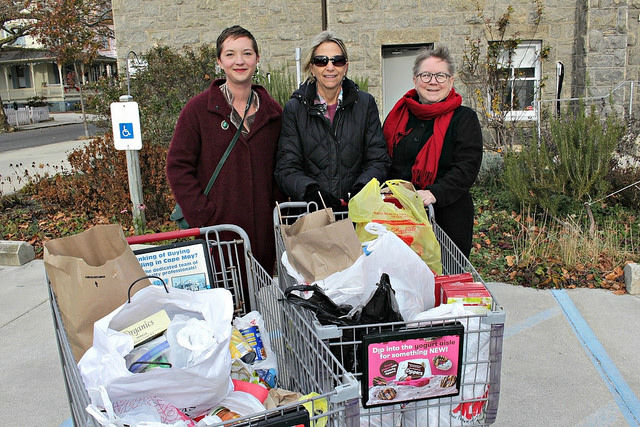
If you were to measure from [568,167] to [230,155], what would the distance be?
4.27 meters

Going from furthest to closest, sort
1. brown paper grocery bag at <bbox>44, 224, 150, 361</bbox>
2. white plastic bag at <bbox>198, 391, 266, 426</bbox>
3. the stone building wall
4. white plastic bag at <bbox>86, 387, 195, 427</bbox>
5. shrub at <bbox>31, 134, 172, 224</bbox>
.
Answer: the stone building wall
shrub at <bbox>31, 134, 172, 224</bbox>
brown paper grocery bag at <bbox>44, 224, 150, 361</bbox>
white plastic bag at <bbox>198, 391, 266, 426</bbox>
white plastic bag at <bbox>86, 387, 195, 427</bbox>

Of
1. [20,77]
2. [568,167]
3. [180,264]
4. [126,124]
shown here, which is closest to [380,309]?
[180,264]

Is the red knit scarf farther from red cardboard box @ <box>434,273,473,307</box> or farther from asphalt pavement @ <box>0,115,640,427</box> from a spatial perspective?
asphalt pavement @ <box>0,115,640,427</box>

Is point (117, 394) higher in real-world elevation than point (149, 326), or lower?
lower

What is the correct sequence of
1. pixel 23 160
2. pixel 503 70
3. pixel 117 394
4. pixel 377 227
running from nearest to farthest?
1. pixel 117 394
2. pixel 377 227
3. pixel 503 70
4. pixel 23 160

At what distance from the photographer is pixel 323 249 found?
8.11ft

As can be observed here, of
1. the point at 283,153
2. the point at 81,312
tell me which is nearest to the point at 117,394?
the point at 81,312

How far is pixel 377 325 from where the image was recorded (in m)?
2.00

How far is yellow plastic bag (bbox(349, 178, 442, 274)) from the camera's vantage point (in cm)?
269

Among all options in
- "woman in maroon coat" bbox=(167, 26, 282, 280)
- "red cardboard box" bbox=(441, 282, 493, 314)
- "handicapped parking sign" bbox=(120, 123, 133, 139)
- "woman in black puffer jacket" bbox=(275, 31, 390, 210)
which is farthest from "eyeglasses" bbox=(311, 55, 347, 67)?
"handicapped parking sign" bbox=(120, 123, 133, 139)

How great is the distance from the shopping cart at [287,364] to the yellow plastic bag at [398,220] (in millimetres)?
537

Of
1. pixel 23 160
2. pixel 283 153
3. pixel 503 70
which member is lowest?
pixel 23 160

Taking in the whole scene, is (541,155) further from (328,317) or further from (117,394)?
(117,394)

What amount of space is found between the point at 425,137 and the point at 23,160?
14152 mm
